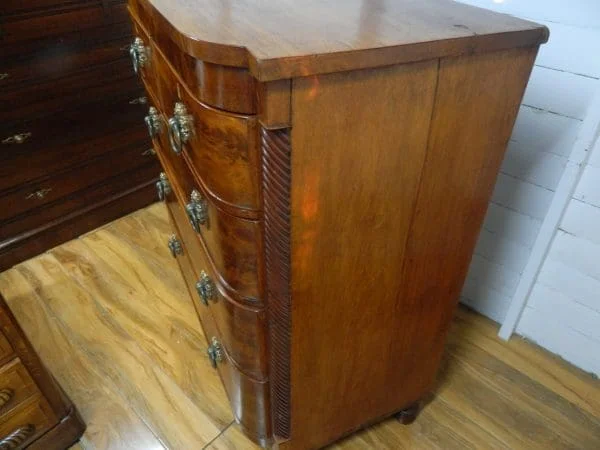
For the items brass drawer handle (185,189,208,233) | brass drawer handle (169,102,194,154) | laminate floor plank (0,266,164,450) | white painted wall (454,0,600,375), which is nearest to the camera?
brass drawer handle (169,102,194,154)

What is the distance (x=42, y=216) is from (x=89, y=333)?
22.2 inches

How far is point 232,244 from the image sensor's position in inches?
29.5

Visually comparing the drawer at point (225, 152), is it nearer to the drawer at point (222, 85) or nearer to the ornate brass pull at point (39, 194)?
the drawer at point (222, 85)

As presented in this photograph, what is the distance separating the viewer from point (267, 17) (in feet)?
2.26

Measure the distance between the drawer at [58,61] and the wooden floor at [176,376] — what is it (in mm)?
691

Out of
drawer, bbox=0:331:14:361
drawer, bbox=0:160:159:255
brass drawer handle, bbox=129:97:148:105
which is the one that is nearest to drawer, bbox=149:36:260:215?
drawer, bbox=0:331:14:361

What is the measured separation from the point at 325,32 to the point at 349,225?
290mm

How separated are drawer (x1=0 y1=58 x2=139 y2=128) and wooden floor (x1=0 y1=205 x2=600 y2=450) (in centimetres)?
Result: 59

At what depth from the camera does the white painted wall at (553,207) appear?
3.40ft

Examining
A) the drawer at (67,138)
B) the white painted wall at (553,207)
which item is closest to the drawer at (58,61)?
the drawer at (67,138)

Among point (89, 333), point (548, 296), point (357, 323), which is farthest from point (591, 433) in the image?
point (89, 333)

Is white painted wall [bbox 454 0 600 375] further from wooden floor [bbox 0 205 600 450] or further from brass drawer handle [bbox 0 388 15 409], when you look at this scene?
brass drawer handle [bbox 0 388 15 409]

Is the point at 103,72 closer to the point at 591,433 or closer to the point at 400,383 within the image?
the point at 400,383

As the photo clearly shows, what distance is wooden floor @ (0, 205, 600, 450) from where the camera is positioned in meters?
1.20
